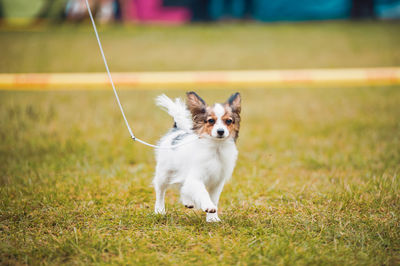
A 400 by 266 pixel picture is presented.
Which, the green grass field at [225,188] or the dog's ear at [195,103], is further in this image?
the dog's ear at [195,103]

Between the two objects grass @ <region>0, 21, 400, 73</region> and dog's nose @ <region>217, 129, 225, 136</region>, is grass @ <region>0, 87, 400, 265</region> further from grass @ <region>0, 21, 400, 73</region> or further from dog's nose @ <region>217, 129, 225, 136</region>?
grass @ <region>0, 21, 400, 73</region>

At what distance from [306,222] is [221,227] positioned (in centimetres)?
65

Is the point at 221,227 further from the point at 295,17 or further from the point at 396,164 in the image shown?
the point at 295,17

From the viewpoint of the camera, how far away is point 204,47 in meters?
13.3

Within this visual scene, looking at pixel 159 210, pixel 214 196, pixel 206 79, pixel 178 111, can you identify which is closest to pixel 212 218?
pixel 214 196

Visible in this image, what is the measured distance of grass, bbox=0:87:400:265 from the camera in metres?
2.88

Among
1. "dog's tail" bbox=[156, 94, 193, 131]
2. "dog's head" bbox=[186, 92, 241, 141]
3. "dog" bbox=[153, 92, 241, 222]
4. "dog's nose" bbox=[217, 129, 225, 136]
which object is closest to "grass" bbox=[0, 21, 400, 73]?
"dog's tail" bbox=[156, 94, 193, 131]

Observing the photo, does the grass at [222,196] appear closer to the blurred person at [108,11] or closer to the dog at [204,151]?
the dog at [204,151]

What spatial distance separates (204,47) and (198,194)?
10.7 metres

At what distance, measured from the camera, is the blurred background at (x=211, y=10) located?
17297mm

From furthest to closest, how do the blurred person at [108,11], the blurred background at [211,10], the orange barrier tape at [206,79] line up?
the blurred person at [108,11]
the blurred background at [211,10]
the orange barrier tape at [206,79]

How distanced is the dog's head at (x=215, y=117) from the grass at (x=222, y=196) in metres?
0.72

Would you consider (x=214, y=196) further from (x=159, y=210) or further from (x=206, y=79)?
(x=206, y=79)

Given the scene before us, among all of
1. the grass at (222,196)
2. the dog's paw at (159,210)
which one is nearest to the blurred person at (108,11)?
the grass at (222,196)
